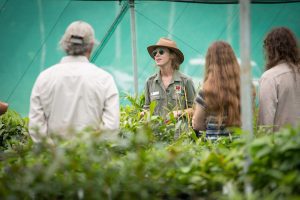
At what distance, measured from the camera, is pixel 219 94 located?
4.97 metres

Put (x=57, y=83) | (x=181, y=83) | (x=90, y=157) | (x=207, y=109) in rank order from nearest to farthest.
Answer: (x=90, y=157), (x=57, y=83), (x=207, y=109), (x=181, y=83)

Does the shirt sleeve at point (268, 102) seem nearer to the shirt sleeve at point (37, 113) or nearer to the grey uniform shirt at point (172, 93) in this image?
the grey uniform shirt at point (172, 93)

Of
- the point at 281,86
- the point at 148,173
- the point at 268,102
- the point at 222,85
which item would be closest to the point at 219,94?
the point at 222,85

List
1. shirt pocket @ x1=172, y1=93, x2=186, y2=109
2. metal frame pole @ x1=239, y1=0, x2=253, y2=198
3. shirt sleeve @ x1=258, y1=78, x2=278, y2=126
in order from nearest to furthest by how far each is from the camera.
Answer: metal frame pole @ x1=239, y1=0, x2=253, y2=198
shirt sleeve @ x1=258, y1=78, x2=278, y2=126
shirt pocket @ x1=172, y1=93, x2=186, y2=109

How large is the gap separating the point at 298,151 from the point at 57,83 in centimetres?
192

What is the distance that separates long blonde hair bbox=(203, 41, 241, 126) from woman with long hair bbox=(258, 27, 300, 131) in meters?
0.22

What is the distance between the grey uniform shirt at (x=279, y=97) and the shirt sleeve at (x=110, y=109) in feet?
4.36

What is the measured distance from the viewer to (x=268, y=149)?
3.09 m

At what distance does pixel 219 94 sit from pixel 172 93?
1681 millimetres

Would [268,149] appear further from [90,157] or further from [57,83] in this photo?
[57,83]

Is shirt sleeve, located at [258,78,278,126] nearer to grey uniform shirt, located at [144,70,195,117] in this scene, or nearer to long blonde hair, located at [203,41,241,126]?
long blonde hair, located at [203,41,241,126]

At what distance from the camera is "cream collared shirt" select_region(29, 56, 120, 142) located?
4273 millimetres

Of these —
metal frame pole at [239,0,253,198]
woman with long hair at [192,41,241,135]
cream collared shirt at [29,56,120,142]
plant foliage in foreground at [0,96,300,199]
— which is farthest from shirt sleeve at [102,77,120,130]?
metal frame pole at [239,0,253,198]

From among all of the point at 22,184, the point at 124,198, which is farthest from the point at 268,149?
the point at 22,184
